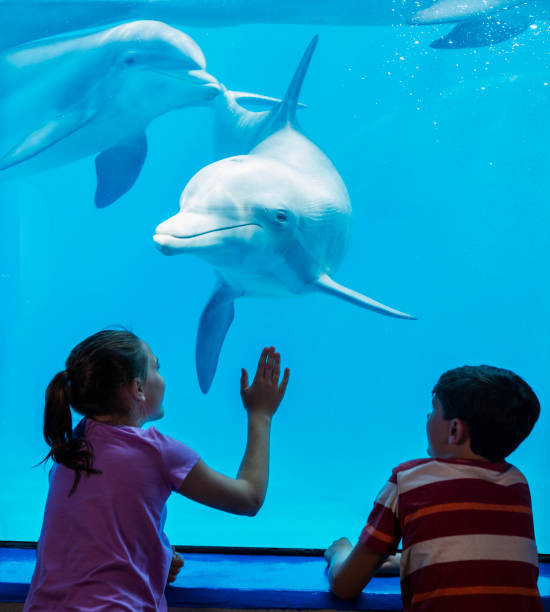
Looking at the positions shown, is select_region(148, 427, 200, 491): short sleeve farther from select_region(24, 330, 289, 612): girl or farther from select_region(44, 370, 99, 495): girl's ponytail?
select_region(44, 370, 99, 495): girl's ponytail

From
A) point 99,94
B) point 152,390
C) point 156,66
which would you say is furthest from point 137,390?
point 156,66

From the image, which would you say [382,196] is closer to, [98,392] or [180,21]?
[180,21]

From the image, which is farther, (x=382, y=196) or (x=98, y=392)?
(x=382, y=196)

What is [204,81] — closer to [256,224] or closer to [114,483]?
[256,224]

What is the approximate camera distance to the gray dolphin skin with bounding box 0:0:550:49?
521cm

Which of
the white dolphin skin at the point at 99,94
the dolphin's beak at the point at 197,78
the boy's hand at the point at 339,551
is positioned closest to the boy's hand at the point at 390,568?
the boy's hand at the point at 339,551

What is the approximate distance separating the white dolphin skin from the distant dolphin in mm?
1330

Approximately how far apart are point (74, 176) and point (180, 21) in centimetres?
2101

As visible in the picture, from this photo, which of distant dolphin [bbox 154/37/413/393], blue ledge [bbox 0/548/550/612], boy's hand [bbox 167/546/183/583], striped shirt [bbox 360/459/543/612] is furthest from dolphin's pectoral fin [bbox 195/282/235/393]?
striped shirt [bbox 360/459/543/612]

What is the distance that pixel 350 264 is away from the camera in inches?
1262

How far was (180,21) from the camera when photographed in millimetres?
6727

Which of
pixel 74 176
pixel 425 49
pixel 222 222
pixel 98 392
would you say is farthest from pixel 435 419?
pixel 74 176

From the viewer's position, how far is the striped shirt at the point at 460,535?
176cm

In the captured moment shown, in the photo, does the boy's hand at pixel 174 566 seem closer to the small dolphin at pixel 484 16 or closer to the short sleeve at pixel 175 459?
the short sleeve at pixel 175 459
